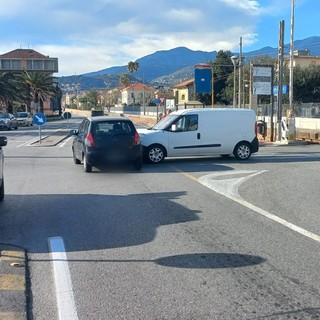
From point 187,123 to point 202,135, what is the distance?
659 mm

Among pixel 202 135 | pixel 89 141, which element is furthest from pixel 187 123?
pixel 89 141

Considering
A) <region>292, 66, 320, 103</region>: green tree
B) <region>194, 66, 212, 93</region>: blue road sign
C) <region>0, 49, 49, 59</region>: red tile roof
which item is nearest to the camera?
<region>194, 66, 212, 93</region>: blue road sign

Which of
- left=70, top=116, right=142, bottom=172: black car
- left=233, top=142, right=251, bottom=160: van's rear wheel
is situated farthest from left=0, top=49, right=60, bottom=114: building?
left=70, top=116, right=142, bottom=172: black car

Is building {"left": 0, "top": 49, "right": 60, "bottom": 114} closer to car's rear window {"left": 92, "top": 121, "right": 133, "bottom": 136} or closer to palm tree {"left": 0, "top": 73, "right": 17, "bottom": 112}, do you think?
palm tree {"left": 0, "top": 73, "right": 17, "bottom": 112}

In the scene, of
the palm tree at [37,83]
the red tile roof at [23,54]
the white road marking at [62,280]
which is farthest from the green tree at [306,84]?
the red tile roof at [23,54]

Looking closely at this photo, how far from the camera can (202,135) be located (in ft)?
55.6

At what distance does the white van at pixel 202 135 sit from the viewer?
16469mm

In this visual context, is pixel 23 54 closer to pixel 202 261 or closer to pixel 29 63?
pixel 29 63

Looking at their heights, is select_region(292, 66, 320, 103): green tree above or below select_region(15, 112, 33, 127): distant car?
above

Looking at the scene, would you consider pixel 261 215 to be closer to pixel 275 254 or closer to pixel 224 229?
pixel 224 229

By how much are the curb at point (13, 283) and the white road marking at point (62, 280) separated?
0.31 meters

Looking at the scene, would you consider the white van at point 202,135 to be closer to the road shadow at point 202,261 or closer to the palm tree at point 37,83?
the road shadow at point 202,261

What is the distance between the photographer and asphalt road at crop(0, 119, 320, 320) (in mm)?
4414

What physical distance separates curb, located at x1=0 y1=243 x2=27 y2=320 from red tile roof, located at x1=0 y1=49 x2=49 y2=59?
11559 cm
